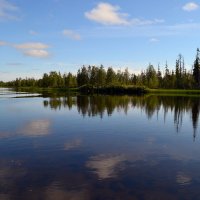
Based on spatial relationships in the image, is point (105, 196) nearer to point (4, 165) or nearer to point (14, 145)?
point (4, 165)

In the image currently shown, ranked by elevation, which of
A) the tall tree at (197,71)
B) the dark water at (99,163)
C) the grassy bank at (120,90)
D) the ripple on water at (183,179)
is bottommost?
the ripple on water at (183,179)

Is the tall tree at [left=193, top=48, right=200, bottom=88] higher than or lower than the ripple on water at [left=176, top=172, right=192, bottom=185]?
higher

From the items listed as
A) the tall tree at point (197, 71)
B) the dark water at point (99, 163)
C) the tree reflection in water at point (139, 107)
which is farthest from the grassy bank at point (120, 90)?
the dark water at point (99, 163)

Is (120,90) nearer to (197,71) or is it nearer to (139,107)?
(197,71)

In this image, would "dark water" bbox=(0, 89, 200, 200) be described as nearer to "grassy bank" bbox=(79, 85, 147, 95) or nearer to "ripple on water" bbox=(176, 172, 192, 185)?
"ripple on water" bbox=(176, 172, 192, 185)

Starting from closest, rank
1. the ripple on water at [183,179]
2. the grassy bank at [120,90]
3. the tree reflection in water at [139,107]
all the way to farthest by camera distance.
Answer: the ripple on water at [183,179]
the tree reflection in water at [139,107]
the grassy bank at [120,90]

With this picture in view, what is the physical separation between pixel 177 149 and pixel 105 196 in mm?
12501

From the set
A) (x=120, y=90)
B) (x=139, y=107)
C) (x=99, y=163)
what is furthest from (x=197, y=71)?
(x=99, y=163)

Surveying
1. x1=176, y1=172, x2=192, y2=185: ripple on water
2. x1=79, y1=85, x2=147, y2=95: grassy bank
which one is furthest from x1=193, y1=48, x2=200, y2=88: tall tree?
x1=176, y1=172, x2=192, y2=185: ripple on water

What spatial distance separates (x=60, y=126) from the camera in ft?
127

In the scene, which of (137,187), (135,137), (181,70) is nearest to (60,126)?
(135,137)

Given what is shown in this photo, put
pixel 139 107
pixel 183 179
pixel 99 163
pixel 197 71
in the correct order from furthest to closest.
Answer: pixel 197 71 → pixel 139 107 → pixel 99 163 → pixel 183 179

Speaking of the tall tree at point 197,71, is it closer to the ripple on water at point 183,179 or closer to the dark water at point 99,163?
the dark water at point 99,163

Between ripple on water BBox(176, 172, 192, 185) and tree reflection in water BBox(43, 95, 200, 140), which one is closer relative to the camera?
ripple on water BBox(176, 172, 192, 185)
